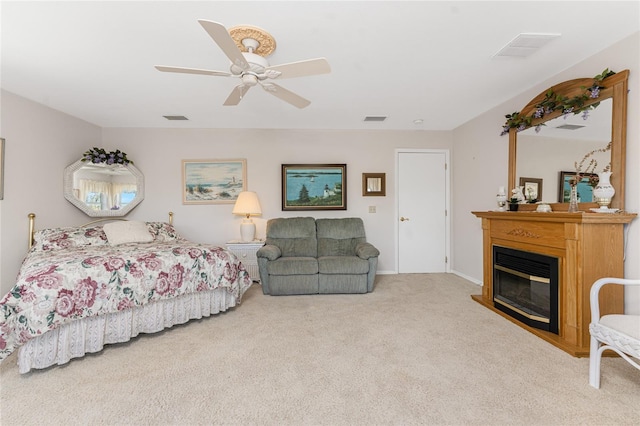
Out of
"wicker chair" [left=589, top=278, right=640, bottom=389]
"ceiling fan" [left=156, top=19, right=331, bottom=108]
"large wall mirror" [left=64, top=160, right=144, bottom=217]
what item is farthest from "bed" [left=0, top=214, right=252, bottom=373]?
"wicker chair" [left=589, top=278, right=640, bottom=389]

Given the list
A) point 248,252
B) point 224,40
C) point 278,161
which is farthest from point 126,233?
Answer: point 224,40

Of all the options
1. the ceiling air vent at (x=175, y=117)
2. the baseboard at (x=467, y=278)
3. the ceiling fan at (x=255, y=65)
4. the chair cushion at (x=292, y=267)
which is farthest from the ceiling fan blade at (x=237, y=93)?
the baseboard at (x=467, y=278)

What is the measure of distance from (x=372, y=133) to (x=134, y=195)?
3.88 m

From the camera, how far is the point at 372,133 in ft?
15.1

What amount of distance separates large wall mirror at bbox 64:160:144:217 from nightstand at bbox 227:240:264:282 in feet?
5.63

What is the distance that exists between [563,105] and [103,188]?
565cm

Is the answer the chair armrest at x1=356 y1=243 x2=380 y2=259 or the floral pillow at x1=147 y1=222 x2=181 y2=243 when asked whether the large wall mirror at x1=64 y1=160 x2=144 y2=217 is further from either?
the chair armrest at x1=356 y1=243 x2=380 y2=259

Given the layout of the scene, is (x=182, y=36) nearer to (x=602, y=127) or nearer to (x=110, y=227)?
(x=110, y=227)

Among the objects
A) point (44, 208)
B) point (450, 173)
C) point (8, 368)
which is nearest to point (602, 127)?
point (450, 173)

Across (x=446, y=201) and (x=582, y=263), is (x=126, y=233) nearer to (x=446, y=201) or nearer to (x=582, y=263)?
(x=582, y=263)

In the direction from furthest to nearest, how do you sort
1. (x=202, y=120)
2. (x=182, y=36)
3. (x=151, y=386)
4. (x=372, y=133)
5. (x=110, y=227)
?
(x=372, y=133)
(x=202, y=120)
(x=110, y=227)
(x=182, y=36)
(x=151, y=386)

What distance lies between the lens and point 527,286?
2.69m

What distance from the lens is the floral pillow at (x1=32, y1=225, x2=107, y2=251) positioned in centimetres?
298

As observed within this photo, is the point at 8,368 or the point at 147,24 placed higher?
the point at 147,24
